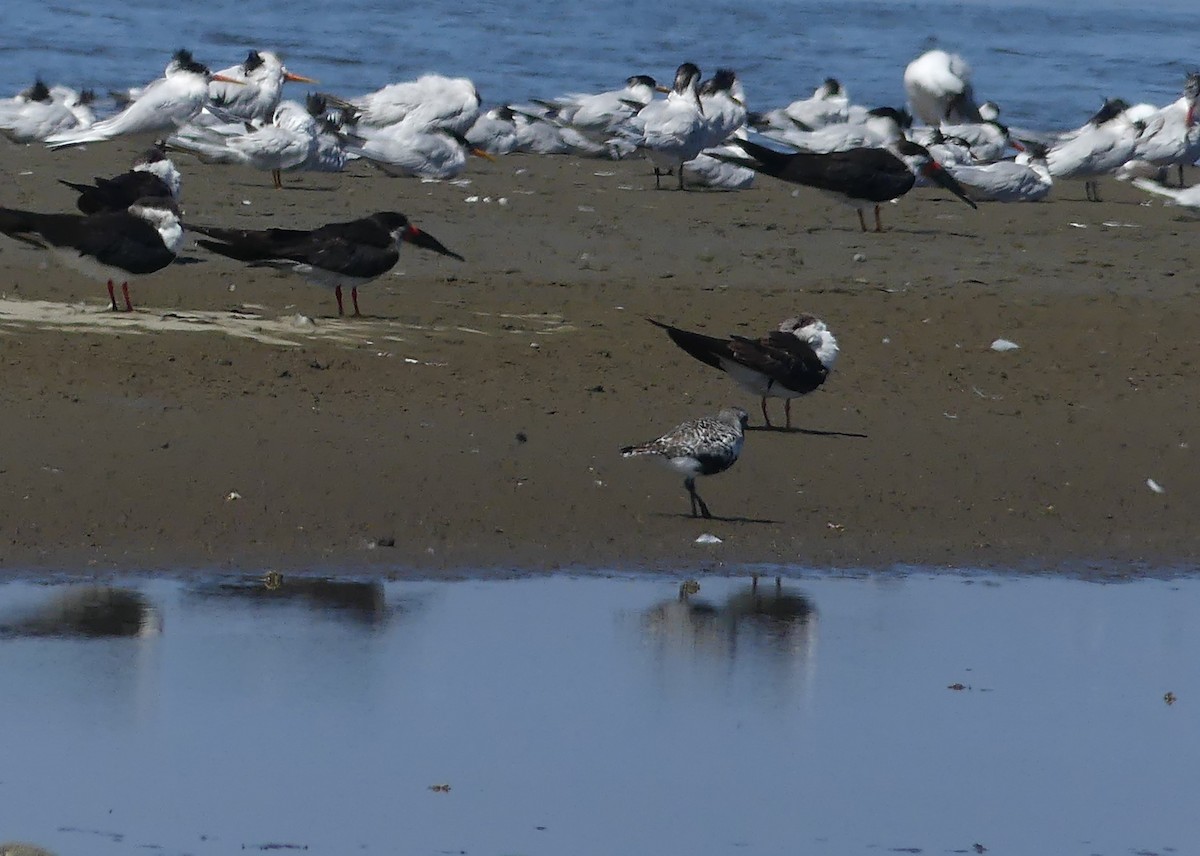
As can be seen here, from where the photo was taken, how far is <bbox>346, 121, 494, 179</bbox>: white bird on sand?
15.5m

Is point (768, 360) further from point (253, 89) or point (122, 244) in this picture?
point (253, 89)

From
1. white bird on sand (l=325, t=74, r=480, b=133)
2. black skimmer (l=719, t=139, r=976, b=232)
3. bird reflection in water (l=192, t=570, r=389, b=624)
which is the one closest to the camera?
bird reflection in water (l=192, t=570, r=389, b=624)

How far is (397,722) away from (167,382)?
368 centimetres

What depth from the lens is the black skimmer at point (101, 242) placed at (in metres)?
9.82

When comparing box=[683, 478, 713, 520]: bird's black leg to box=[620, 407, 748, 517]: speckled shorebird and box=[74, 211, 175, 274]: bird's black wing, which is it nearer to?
box=[620, 407, 748, 517]: speckled shorebird

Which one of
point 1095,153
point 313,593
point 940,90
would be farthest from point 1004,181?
point 313,593

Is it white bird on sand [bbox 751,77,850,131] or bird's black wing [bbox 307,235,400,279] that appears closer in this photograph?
bird's black wing [bbox 307,235,400,279]

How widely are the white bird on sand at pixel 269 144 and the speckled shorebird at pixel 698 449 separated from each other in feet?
25.5

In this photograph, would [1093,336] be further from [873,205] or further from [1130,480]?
[873,205]

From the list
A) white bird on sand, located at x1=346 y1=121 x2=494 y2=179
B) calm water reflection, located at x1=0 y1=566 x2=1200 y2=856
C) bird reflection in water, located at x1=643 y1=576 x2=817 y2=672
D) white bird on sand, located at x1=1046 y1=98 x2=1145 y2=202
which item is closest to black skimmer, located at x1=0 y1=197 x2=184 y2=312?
calm water reflection, located at x1=0 y1=566 x2=1200 y2=856

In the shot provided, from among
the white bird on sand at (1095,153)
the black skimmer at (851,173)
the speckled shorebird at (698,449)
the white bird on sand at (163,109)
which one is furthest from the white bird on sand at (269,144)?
the speckled shorebird at (698,449)

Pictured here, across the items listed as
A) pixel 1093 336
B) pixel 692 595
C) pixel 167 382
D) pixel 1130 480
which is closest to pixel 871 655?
pixel 692 595

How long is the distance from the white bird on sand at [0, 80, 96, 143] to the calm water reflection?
11.1 meters

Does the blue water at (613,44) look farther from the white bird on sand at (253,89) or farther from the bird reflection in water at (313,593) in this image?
the bird reflection in water at (313,593)
